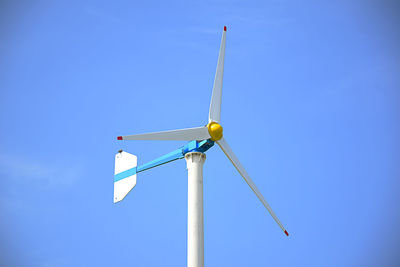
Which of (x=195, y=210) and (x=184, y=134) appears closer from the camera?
(x=195, y=210)

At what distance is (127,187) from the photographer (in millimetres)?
24547

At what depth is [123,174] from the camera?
25.1 metres

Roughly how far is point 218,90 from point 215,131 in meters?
2.81

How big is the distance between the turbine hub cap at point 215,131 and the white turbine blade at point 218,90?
47 cm

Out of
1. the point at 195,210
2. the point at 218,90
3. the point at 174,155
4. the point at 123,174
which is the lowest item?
the point at 195,210

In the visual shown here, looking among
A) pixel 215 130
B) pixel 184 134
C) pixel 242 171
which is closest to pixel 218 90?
pixel 215 130

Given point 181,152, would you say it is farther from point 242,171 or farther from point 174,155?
point 242,171

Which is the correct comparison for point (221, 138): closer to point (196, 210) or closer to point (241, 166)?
point (241, 166)

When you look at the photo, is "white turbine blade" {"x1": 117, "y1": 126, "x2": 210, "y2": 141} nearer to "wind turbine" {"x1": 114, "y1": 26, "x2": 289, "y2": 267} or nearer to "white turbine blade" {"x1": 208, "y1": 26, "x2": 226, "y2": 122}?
"wind turbine" {"x1": 114, "y1": 26, "x2": 289, "y2": 267}

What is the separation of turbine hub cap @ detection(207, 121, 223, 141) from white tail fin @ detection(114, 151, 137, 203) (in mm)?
5618

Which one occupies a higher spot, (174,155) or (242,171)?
(174,155)

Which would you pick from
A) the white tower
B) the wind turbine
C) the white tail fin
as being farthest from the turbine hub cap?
the white tail fin

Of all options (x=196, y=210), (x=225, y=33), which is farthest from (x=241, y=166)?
(x=225, y=33)

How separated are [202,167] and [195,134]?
1.45 metres
